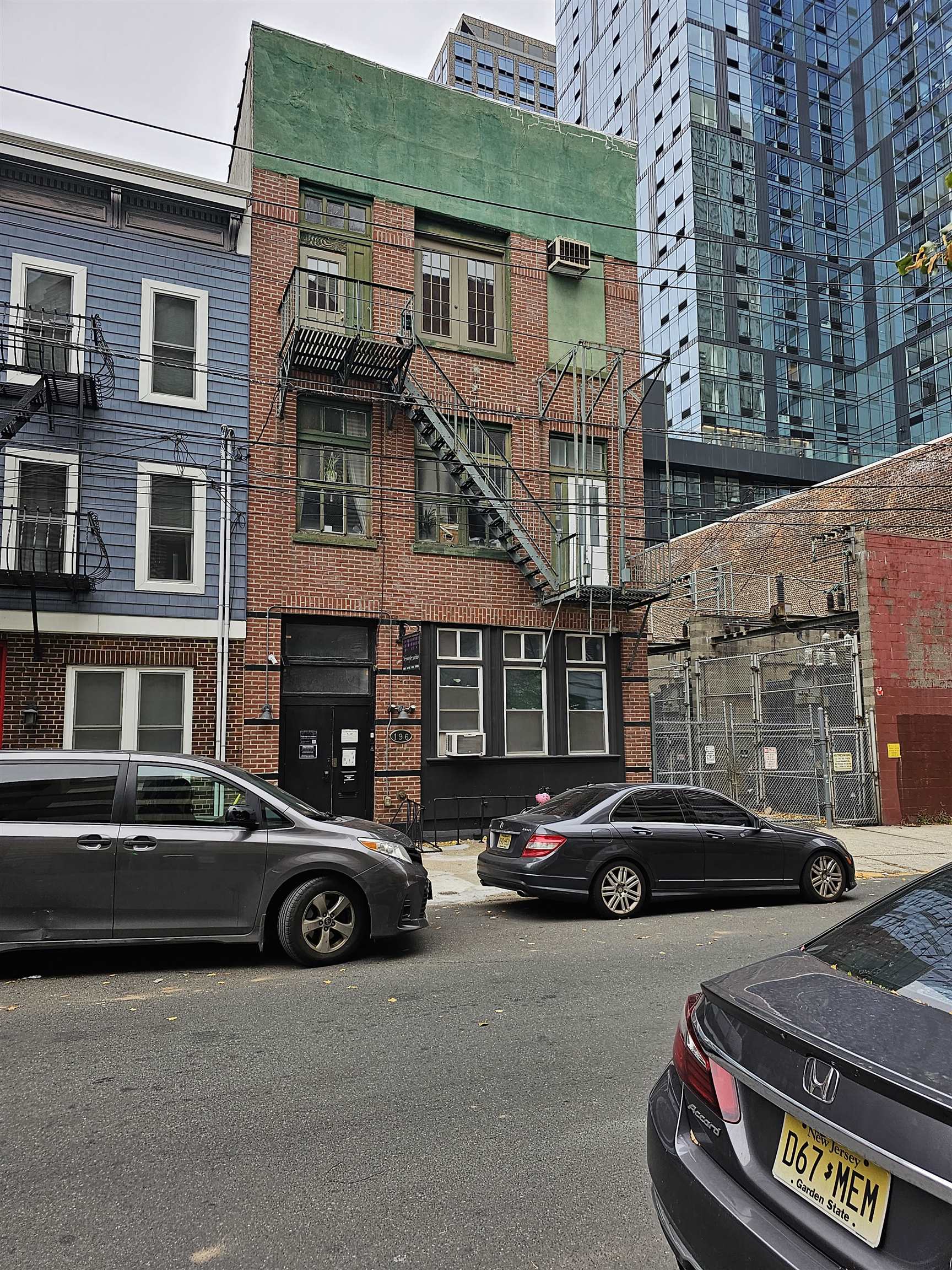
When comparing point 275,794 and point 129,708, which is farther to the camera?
point 129,708

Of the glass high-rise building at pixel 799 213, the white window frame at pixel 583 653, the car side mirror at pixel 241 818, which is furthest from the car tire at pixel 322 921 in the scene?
the glass high-rise building at pixel 799 213

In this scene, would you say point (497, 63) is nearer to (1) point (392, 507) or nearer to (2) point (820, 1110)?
(1) point (392, 507)

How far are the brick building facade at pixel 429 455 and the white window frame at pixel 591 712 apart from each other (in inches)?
1.7

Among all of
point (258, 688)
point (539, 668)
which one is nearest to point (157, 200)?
point (258, 688)

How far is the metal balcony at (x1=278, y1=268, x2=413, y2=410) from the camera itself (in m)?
14.5

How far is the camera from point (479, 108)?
17125 mm

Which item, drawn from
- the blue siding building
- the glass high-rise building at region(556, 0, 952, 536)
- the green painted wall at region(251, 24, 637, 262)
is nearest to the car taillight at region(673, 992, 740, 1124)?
the blue siding building

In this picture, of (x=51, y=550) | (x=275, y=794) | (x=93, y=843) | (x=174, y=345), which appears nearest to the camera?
(x=93, y=843)

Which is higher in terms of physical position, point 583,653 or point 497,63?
point 497,63

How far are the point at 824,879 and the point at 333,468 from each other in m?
10.0

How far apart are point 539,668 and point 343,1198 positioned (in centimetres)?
1326

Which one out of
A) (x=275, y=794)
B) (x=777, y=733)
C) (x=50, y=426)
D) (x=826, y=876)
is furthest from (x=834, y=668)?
(x=50, y=426)

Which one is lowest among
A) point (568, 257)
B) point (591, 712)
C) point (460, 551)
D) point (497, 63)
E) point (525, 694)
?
point (591, 712)

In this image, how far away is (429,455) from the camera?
637 inches
